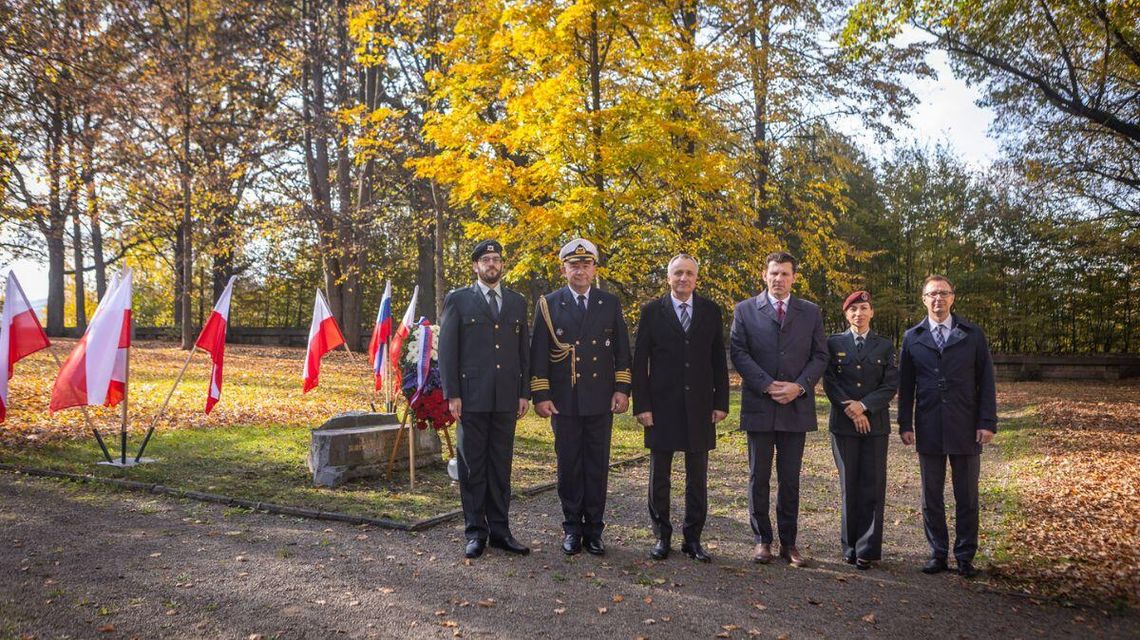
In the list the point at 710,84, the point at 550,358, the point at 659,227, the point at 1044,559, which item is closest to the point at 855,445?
the point at 1044,559

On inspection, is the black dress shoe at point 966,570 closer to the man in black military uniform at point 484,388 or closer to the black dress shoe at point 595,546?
the black dress shoe at point 595,546

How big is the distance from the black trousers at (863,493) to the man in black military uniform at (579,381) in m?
1.56

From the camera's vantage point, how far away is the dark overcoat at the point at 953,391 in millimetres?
5203

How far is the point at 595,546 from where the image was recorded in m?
5.43

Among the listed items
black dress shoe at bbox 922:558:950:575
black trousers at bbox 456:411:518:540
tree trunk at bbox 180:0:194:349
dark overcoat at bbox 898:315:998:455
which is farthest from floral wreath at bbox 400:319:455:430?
tree trunk at bbox 180:0:194:349

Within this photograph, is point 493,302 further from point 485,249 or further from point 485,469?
point 485,469

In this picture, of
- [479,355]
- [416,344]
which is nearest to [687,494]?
[479,355]

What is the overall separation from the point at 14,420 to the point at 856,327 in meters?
10.3

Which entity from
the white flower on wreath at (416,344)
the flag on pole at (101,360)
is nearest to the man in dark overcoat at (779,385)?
the white flower on wreath at (416,344)

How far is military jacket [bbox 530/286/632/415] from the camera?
212 inches

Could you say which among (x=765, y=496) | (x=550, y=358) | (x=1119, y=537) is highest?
(x=550, y=358)

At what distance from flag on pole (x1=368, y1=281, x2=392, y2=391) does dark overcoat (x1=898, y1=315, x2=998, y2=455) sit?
5.40m

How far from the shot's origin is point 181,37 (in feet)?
63.6

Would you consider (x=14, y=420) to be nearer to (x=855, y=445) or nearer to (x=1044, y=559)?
(x=855, y=445)
